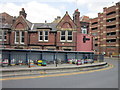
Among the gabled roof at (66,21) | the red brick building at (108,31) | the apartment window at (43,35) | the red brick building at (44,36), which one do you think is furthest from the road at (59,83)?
the red brick building at (108,31)

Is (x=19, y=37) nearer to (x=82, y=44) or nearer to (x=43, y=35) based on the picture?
(x=43, y=35)

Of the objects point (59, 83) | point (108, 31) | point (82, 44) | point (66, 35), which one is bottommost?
point (59, 83)

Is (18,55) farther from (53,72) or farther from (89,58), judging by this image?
(89,58)

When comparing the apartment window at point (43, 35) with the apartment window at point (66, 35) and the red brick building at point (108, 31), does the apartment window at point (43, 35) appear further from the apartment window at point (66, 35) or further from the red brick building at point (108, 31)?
the red brick building at point (108, 31)

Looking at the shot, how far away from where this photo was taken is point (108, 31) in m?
49.0

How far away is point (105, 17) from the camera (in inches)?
2002

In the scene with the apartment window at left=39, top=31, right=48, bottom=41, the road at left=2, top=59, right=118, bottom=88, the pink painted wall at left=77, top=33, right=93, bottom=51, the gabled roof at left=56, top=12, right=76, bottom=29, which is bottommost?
the road at left=2, top=59, right=118, bottom=88

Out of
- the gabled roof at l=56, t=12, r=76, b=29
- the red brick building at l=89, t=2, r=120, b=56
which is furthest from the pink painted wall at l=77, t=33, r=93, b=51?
the red brick building at l=89, t=2, r=120, b=56

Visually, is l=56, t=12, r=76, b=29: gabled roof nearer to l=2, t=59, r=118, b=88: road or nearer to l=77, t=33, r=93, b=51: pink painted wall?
l=77, t=33, r=93, b=51: pink painted wall

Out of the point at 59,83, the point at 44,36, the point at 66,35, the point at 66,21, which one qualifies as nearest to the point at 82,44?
the point at 66,35

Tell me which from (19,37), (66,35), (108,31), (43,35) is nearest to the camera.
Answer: (66,35)

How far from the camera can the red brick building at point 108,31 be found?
147 ft

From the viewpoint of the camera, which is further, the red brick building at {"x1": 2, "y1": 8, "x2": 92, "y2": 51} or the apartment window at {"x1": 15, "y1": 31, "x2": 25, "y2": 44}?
the apartment window at {"x1": 15, "y1": 31, "x2": 25, "y2": 44}

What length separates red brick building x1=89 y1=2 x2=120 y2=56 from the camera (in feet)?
147
